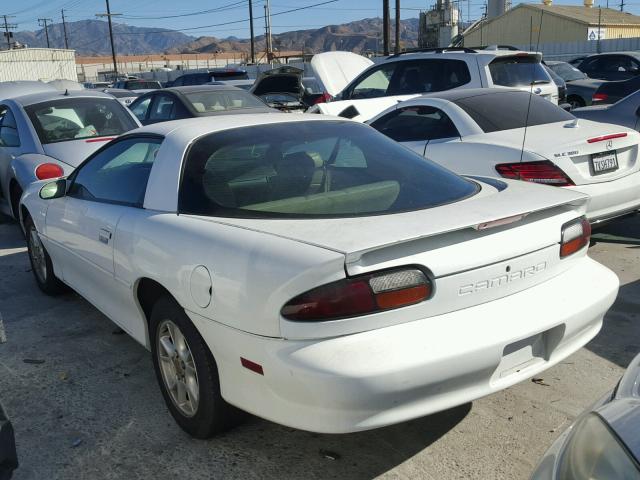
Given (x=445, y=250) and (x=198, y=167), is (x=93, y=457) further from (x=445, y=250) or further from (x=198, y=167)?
(x=445, y=250)

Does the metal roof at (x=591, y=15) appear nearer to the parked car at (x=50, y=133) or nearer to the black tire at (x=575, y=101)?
the black tire at (x=575, y=101)

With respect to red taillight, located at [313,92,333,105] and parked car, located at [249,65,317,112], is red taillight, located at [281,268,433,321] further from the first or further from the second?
parked car, located at [249,65,317,112]

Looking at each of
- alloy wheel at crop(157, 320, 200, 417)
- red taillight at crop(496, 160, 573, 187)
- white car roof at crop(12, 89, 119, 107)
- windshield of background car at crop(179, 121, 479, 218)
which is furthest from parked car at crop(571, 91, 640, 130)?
alloy wheel at crop(157, 320, 200, 417)

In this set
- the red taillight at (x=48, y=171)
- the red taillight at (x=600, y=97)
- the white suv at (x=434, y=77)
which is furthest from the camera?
the red taillight at (x=600, y=97)

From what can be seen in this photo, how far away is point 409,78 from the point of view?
9.59 metres

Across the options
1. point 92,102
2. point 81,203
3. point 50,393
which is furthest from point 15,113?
point 50,393

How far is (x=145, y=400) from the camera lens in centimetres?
360

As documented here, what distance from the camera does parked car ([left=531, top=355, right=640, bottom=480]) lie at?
158 cm

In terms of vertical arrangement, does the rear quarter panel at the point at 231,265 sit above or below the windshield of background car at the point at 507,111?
below

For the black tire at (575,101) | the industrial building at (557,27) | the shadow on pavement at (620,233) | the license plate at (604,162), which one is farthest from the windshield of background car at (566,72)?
the industrial building at (557,27)

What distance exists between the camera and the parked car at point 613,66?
1894 cm

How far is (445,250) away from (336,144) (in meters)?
1.28

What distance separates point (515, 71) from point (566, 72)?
1071 centimetres

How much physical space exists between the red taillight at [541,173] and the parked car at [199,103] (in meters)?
5.07
